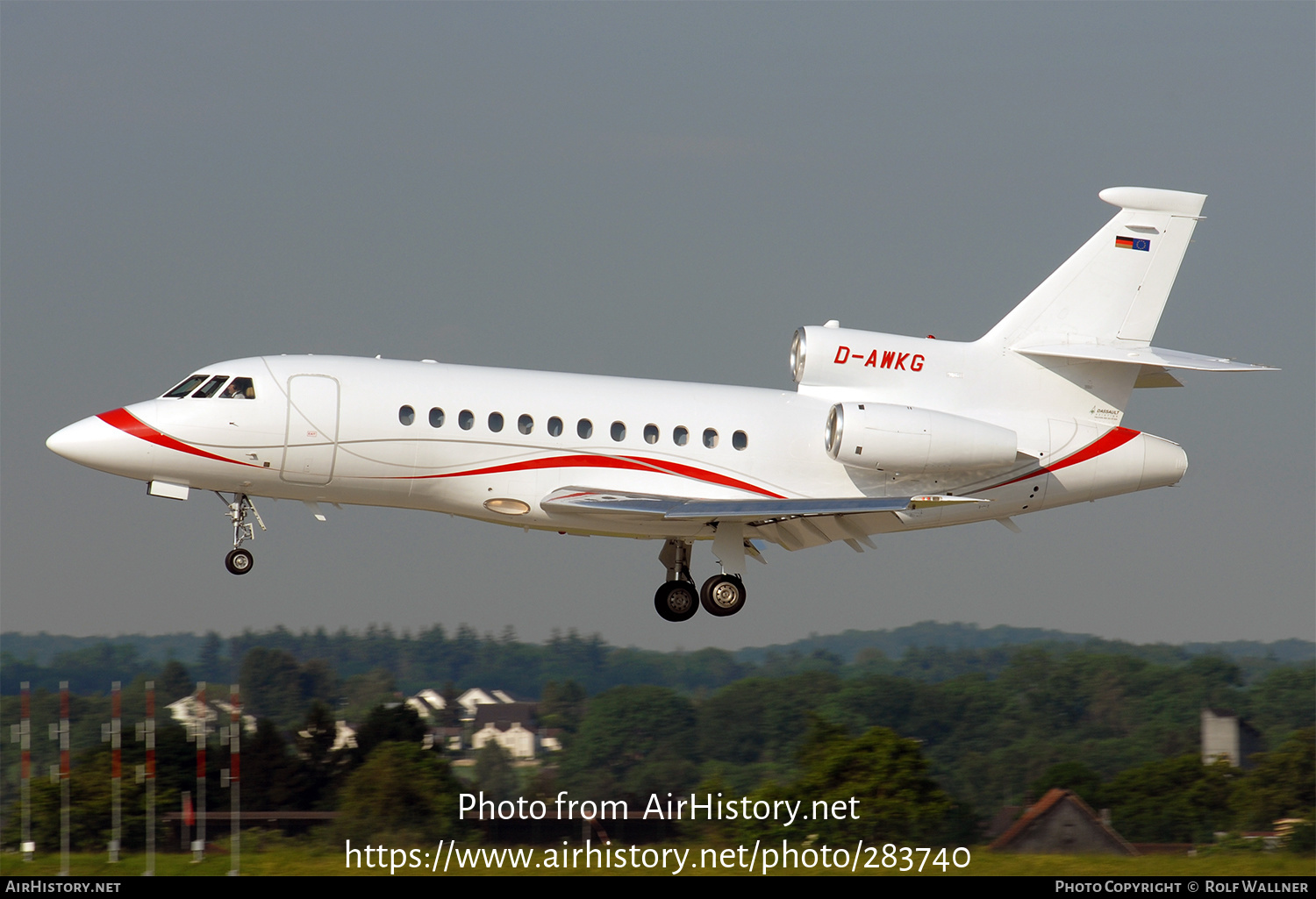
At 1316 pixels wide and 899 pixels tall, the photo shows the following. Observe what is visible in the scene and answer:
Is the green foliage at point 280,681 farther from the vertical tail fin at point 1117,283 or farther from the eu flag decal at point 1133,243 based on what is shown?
the eu flag decal at point 1133,243

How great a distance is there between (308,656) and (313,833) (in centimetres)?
2974

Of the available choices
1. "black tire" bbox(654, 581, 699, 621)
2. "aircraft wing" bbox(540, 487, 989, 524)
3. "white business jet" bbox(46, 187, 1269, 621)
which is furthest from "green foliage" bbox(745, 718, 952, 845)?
"aircraft wing" bbox(540, 487, 989, 524)

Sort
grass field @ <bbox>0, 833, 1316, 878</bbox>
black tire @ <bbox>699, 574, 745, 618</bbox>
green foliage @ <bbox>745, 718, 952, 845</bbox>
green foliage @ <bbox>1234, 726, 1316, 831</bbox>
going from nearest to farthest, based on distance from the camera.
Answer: grass field @ <bbox>0, 833, 1316, 878</bbox> < black tire @ <bbox>699, 574, 745, 618</bbox> < green foliage @ <bbox>745, 718, 952, 845</bbox> < green foliage @ <bbox>1234, 726, 1316, 831</bbox>

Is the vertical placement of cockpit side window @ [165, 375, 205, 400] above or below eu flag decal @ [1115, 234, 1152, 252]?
below

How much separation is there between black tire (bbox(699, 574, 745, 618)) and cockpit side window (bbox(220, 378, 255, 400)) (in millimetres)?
8957

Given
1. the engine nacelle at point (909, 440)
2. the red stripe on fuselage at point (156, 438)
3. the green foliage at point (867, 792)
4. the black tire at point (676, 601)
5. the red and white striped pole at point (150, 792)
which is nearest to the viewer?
the red and white striped pole at point (150, 792)

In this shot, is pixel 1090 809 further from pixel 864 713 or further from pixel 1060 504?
pixel 864 713

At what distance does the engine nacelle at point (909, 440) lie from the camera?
2552cm

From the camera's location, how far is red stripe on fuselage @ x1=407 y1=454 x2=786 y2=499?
81.3 ft

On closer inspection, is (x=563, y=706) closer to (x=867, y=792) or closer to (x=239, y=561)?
(x=867, y=792)

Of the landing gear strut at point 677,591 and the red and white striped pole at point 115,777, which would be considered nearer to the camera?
the red and white striped pole at point 115,777

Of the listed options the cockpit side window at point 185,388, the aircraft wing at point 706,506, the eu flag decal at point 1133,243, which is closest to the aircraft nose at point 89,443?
the cockpit side window at point 185,388

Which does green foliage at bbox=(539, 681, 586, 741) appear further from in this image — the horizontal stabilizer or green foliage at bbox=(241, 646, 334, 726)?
the horizontal stabilizer

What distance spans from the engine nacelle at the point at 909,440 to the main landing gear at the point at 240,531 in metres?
10.6
